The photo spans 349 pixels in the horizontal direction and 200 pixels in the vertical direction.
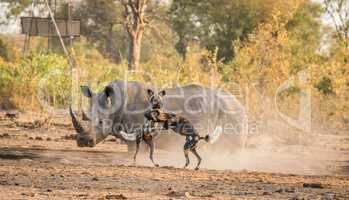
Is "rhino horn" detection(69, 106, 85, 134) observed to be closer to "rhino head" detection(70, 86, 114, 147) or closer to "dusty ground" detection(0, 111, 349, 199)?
"rhino head" detection(70, 86, 114, 147)

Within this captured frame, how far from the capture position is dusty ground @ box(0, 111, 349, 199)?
8875 mm

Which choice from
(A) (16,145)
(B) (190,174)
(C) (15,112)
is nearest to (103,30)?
(C) (15,112)

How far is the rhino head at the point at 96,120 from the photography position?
1295 centimetres

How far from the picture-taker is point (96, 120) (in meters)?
13.2

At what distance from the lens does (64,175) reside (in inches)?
400

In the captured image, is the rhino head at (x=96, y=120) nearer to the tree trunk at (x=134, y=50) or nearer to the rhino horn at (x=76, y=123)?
the rhino horn at (x=76, y=123)

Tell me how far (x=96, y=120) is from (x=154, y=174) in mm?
2839

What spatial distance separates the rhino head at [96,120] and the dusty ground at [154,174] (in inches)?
15.1

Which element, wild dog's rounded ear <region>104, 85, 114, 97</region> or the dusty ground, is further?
wild dog's rounded ear <region>104, 85, 114, 97</region>

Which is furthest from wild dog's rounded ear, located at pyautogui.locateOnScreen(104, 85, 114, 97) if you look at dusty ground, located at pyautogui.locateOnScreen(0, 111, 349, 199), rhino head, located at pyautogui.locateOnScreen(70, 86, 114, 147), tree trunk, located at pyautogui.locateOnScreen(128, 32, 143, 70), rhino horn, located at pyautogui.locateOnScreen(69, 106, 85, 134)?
tree trunk, located at pyautogui.locateOnScreen(128, 32, 143, 70)

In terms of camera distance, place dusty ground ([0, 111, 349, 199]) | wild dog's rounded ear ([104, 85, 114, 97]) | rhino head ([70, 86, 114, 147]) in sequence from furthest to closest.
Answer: wild dog's rounded ear ([104, 85, 114, 97])
rhino head ([70, 86, 114, 147])
dusty ground ([0, 111, 349, 199])

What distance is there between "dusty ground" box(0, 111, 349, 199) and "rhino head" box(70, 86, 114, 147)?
1.26 feet

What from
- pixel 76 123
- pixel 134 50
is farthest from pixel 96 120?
pixel 134 50

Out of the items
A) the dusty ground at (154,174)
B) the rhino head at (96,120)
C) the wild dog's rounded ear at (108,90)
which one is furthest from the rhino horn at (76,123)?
the wild dog's rounded ear at (108,90)
